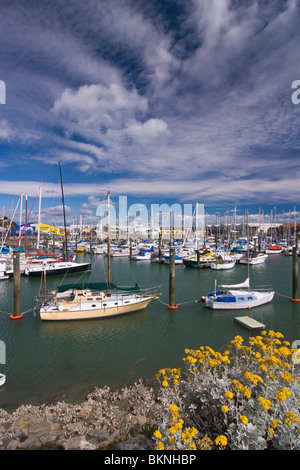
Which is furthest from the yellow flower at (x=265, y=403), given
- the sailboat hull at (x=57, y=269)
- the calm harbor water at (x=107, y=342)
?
the sailboat hull at (x=57, y=269)

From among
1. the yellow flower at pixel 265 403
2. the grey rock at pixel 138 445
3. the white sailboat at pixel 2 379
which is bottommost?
the white sailboat at pixel 2 379

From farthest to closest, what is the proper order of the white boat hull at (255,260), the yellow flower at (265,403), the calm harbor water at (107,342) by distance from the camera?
the white boat hull at (255,260)
the calm harbor water at (107,342)
the yellow flower at (265,403)

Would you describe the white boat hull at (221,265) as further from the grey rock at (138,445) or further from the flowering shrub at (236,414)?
the grey rock at (138,445)

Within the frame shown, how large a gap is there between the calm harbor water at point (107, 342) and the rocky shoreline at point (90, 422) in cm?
95

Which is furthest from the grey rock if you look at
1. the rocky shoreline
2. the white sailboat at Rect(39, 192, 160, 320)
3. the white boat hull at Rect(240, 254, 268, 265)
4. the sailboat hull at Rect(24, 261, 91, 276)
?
the white boat hull at Rect(240, 254, 268, 265)

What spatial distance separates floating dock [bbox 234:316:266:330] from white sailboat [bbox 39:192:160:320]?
8.04 m

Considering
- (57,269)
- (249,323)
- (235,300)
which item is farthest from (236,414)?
(57,269)

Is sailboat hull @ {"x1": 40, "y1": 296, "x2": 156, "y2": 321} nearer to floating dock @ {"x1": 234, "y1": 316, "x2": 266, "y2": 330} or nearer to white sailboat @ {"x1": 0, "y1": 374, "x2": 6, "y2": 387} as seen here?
white sailboat @ {"x1": 0, "y1": 374, "x2": 6, "y2": 387}

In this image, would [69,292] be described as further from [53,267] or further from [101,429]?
[53,267]

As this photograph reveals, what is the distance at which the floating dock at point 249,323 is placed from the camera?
18172mm

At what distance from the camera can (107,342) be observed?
55.0 feet

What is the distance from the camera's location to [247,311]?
73.5 feet
